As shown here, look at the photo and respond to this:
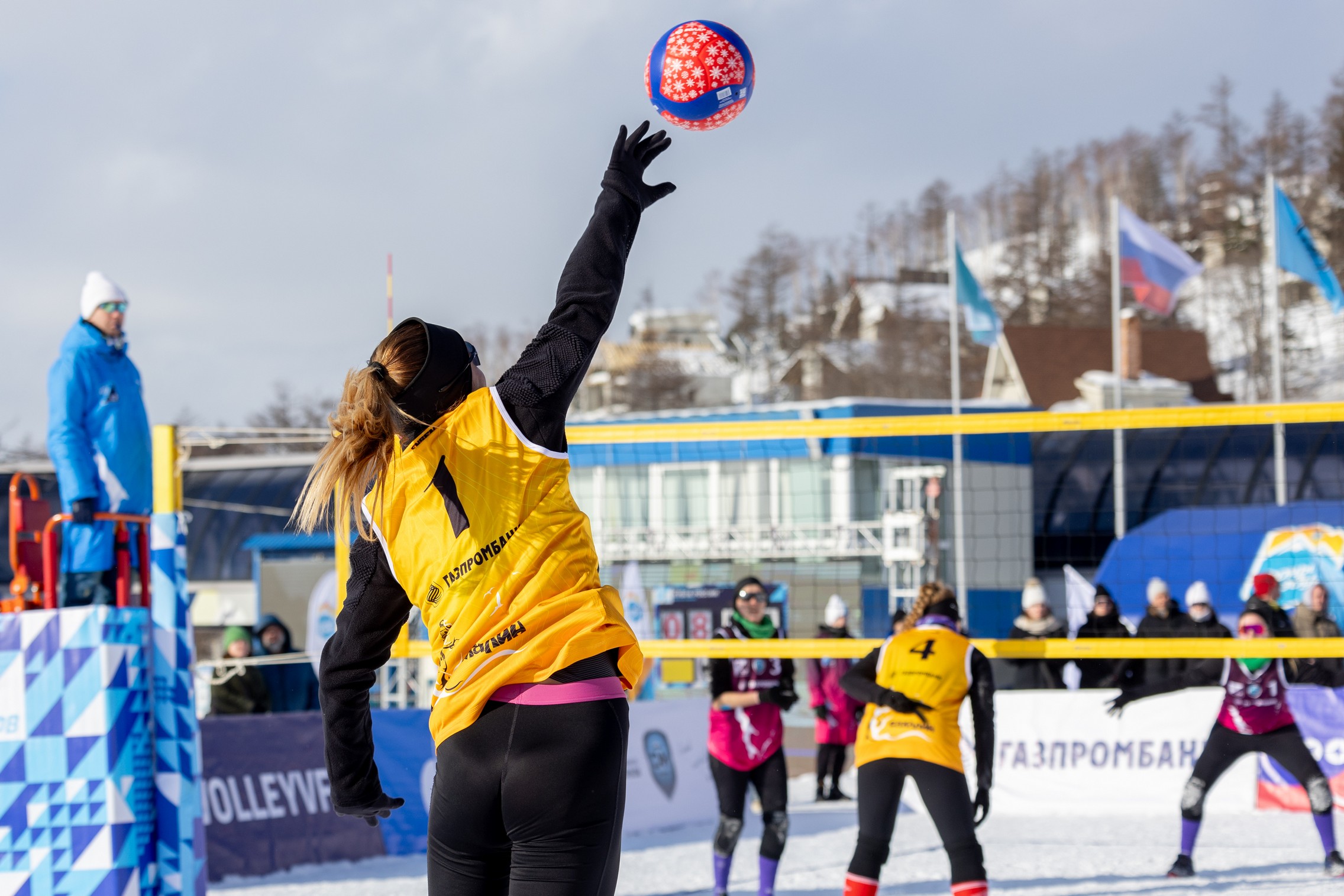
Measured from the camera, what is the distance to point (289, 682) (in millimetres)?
9523

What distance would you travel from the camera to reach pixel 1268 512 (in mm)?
13266

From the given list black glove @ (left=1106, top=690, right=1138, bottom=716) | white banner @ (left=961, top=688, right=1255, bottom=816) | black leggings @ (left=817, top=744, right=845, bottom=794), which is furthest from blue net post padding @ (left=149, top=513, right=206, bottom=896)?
black leggings @ (left=817, top=744, right=845, bottom=794)

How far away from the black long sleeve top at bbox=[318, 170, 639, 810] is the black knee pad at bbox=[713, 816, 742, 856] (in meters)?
4.23

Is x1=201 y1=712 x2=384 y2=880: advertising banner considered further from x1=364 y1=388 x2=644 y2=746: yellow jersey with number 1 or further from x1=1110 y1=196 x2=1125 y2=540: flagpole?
x1=1110 y1=196 x2=1125 y2=540: flagpole

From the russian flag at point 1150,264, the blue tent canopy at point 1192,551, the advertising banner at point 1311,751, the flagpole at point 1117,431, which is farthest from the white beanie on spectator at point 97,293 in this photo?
the russian flag at point 1150,264

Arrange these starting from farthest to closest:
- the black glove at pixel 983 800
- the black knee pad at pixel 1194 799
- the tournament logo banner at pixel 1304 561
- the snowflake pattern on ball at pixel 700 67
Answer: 1. the tournament logo banner at pixel 1304 561
2. the black knee pad at pixel 1194 799
3. the black glove at pixel 983 800
4. the snowflake pattern on ball at pixel 700 67

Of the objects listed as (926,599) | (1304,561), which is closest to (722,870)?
(926,599)

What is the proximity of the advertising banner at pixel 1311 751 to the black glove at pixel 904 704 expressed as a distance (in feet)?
18.7

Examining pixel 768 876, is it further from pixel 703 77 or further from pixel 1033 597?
pixel 703 77

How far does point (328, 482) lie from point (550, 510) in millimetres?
403

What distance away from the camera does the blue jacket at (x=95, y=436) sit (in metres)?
5.19

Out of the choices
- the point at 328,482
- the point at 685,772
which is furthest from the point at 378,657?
the point at 685,772

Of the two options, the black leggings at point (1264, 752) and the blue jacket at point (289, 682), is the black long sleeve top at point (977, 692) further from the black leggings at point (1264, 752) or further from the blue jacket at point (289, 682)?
the blue jacket at point (289, 682)

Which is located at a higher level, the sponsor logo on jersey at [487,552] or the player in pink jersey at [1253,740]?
the sponsor logo on jersey at [487,552]
